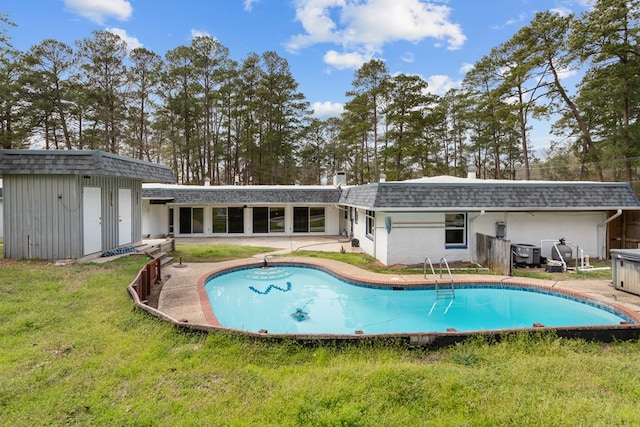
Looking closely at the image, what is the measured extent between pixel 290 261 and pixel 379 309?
4639 mm

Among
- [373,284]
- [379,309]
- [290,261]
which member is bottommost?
[379,309]

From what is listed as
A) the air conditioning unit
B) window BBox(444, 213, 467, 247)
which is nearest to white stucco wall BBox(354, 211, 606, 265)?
window BBox(444, 213, 467, 247)

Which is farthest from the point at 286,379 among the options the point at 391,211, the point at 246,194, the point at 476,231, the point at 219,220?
the point at 219,220

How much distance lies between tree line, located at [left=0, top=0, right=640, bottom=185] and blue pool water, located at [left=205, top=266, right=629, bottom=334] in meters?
16.2

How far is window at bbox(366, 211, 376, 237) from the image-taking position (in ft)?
41.5

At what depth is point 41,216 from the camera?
31.4ft

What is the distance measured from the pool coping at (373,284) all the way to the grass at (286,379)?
15 cm

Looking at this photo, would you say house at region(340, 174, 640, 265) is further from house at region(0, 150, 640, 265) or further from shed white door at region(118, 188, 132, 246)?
shed white door at region(118, 188, 132, 246)

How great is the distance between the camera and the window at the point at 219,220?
1891 cm

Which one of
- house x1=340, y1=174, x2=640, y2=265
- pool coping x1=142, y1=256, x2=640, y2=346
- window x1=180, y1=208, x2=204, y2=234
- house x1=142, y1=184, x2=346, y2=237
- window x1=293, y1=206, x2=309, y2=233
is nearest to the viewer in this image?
pool coping x1=142, y1=256, x2=640, y2=346

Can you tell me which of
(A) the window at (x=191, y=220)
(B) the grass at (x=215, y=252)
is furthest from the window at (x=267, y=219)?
(B) the grass at (x=215, y=252)

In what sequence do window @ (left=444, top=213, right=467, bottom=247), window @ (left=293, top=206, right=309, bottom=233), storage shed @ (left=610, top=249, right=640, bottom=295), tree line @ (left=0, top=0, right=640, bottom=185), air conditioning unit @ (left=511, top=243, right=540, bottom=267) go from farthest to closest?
window @ (left=293, top=206, right=309, bottom=233) < tree line @ (left=0, top=0, right=640, bottom=185) < window @ (left=444, top=213, right=467, bottom=247) < air conditioning unit @ (left=511, top=243, right=540, bottom=267) < storage shed @ (left=610, top=249, right=640, bottom=295)

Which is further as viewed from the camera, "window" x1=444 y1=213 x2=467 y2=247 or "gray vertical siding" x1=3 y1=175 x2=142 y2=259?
"window" x1=444 y1=213 x2=467 y2=247

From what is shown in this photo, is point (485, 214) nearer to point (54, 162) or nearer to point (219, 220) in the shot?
point (54, 162)
